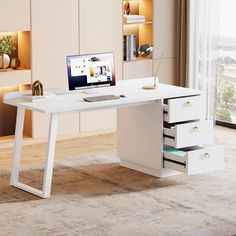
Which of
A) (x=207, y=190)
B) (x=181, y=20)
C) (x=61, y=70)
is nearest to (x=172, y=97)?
(x=207, y=190)

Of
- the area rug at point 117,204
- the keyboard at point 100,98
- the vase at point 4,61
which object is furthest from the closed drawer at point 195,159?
the vase at point 4,61

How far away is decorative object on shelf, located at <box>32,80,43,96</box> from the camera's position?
5762mm

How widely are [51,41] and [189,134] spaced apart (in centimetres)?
187

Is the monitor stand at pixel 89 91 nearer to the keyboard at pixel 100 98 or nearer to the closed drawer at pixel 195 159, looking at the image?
the keyboard at pixel 100 98

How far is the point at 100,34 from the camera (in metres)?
7.52

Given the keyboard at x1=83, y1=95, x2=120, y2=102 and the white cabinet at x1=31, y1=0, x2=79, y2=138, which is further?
the white cabinet at x1=31, y1=0, x2=79, y2=138

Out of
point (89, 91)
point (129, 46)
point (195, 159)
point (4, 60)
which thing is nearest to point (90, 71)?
point (89, 91)

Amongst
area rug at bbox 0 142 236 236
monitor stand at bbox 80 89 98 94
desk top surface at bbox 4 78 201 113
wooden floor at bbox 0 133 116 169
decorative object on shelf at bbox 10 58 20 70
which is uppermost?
decorative object on shelf at bbox 10 58 20 70

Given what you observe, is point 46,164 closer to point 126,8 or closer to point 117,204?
point 117,204

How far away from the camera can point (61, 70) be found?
24.0 feet

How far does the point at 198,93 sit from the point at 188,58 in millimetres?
1901

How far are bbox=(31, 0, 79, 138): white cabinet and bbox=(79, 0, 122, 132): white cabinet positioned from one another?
9 centimetres

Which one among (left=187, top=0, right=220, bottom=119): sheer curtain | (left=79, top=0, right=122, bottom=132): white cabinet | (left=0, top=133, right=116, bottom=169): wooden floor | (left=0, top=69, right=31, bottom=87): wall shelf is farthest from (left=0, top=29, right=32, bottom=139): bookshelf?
(left=187, top=0, right=220, bottom=119): sheer curtain

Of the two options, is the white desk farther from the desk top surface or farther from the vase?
the vase
